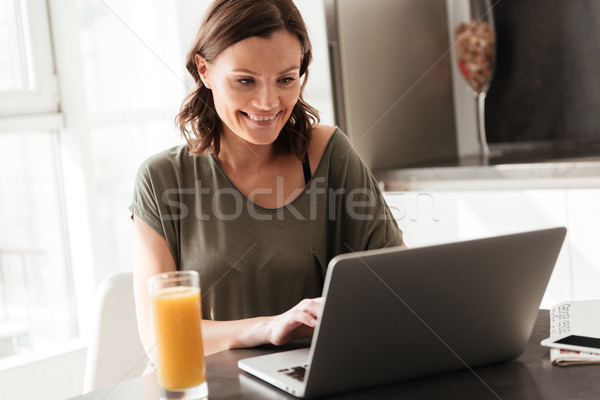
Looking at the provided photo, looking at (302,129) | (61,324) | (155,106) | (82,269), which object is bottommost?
(61,324)

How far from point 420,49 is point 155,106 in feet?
3.45

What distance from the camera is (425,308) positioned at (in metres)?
0.83

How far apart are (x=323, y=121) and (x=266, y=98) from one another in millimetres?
1219

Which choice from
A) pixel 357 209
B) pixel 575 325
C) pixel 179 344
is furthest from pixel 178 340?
pixel 357 209

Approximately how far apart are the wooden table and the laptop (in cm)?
2

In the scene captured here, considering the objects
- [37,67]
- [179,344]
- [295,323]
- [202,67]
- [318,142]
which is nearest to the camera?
[179,344]

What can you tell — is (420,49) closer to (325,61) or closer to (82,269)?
(325,61)

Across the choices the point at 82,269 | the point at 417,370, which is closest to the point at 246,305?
the point at 417,370

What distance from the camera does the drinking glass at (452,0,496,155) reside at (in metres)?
2.71

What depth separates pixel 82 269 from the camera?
249 centimetres

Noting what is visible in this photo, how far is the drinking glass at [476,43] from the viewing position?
8.89ft

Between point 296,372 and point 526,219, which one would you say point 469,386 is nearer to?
point 296,372

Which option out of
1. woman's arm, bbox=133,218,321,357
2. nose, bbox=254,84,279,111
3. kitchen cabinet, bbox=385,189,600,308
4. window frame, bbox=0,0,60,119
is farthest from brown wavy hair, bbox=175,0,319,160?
window frame, bbox=0,0,60,119

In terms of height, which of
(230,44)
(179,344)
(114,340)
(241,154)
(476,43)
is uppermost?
(476,43)
